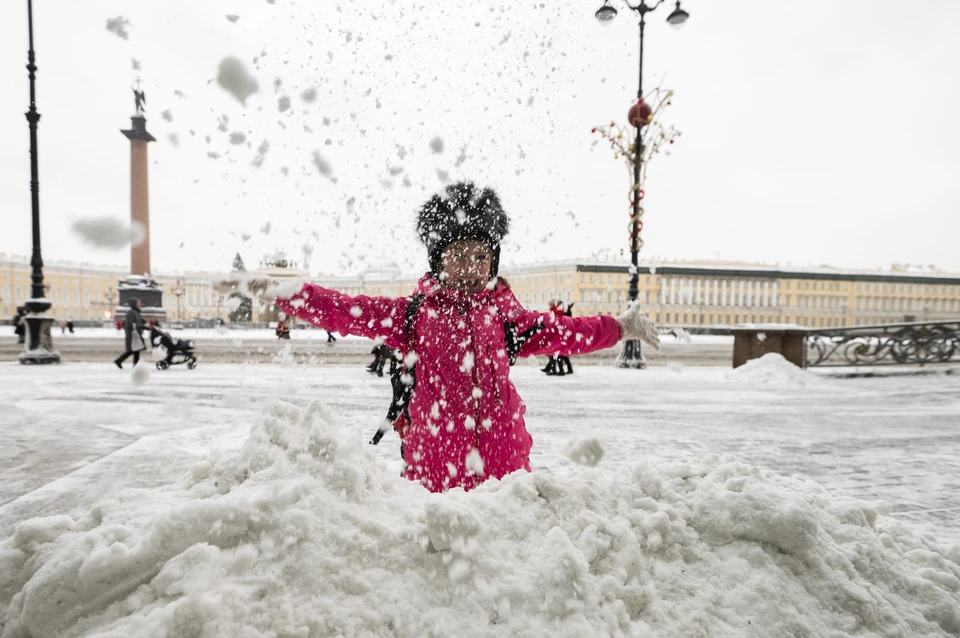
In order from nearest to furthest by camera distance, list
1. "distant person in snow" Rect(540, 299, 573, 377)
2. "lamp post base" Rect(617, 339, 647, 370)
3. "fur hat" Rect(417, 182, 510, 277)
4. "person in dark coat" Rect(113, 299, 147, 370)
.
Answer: "fur hat" Rect(417, 182, 510, 277) < "person in dark coat" Rect(113, 299, 147, 370) < "distant person in snow" Rect(540, 299, 573, 377) < "lamp post base" Rect(617, 339, 647, 370)

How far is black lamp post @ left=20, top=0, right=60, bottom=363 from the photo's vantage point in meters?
11.5

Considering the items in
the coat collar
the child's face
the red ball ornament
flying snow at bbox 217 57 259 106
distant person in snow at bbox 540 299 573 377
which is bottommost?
distant person in snow at bbox 540 299 573 377

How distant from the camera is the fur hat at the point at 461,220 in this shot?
86.1 inches

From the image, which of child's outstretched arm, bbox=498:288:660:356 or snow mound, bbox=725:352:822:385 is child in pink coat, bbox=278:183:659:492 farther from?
snow mound, bbox=725:352:822:385

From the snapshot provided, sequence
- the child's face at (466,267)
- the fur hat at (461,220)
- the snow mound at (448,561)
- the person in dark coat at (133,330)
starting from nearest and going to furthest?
the snow mound at (448,561), the child's face at (466,267), the fur hat at (461,220), the person in dark coat at (133,330)

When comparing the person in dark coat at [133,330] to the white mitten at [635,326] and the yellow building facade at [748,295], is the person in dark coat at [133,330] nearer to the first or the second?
the white mitten at [635,326]

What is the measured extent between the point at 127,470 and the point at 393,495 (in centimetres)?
348

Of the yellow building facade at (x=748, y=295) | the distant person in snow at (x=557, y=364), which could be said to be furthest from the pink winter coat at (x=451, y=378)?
the yellow building facade at (x=748, y=295)

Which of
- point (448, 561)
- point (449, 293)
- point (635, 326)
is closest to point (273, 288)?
point (449, 293)

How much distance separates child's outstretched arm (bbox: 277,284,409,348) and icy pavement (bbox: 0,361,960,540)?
374 millimetres

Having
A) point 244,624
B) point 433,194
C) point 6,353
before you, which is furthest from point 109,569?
point 6,353

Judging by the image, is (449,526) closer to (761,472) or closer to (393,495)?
(393,495)

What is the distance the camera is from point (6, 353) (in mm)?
15938

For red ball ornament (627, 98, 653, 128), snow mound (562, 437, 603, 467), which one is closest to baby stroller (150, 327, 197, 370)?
snow mound (562, 437, 603, 467)
